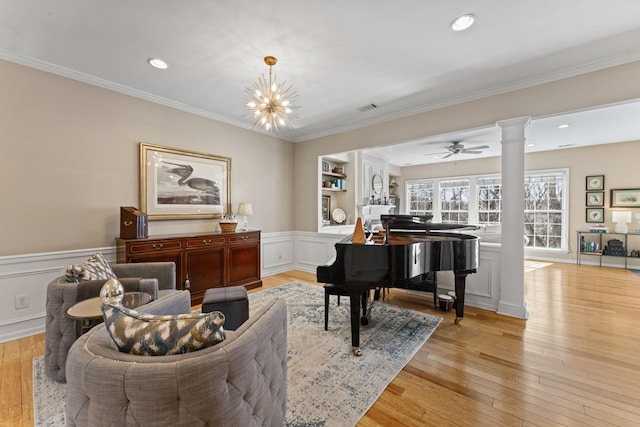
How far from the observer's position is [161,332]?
990 mm

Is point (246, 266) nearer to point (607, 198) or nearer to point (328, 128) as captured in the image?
point (328, 128)

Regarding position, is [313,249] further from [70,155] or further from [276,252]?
[70,155]

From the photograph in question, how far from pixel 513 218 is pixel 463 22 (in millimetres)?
2306

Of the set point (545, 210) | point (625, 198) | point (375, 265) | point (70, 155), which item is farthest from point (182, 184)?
point (625, 198)

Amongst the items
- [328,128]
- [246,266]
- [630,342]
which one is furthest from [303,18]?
[630,342]

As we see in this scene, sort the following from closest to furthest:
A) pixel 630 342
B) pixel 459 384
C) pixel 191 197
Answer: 1. pixel 459 384
2. pixel 630 342
3. pixel 191 197

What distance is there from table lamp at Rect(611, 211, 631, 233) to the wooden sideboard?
7.76m

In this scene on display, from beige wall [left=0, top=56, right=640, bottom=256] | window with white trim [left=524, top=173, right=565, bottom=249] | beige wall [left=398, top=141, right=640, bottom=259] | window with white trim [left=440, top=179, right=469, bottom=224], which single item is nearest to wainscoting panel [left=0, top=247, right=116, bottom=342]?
beige wall [left=0, top=56, right=640, bottom=256]

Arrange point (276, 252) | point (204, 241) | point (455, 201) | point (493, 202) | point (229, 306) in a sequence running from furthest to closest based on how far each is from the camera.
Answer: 1. point (455, 201)
2. point (493, 202)
3. point (276, 252)
4. point (204, 241)
5. point (229, 306)

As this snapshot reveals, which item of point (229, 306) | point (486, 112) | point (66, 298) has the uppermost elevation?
point (486, 112)

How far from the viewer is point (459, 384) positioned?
199 cm

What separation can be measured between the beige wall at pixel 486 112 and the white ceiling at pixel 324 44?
0.12 meters

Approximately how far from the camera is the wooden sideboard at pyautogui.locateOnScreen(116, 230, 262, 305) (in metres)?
3.19

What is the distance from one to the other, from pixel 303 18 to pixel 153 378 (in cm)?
254
